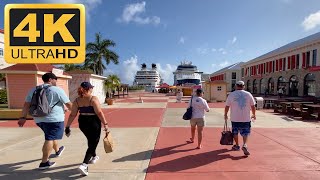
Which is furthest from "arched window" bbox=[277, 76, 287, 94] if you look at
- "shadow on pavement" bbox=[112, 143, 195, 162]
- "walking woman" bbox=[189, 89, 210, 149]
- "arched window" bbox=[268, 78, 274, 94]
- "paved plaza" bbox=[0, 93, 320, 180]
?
"shadow on pavement" bbox=[112, 143, 195, 162]

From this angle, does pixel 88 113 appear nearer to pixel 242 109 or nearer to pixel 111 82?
pixel 242 109

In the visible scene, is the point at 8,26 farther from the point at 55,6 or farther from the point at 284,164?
the point at 284,164

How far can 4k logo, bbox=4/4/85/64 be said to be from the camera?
5.06 m

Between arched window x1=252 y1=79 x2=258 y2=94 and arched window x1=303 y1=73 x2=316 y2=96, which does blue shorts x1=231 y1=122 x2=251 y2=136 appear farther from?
arched window x1=252 y1=79 x2=258 y2=94

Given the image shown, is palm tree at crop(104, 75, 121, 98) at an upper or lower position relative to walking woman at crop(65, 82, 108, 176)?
upper

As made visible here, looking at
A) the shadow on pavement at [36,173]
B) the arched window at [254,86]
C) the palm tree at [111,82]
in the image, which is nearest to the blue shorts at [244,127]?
the shadow on pavement at [36,173]

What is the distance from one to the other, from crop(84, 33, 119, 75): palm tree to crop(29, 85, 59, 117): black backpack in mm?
37444

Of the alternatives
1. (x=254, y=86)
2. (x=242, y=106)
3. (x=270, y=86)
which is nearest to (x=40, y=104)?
(x=242, y=106)

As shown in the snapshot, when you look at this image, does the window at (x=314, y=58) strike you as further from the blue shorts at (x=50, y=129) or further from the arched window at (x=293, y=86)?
the blue shorts at (x=50, y=129)

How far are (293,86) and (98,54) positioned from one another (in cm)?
2739

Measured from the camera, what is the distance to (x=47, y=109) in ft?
17.0

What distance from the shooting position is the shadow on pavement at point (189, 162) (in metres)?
5.55

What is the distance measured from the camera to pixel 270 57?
154 ft

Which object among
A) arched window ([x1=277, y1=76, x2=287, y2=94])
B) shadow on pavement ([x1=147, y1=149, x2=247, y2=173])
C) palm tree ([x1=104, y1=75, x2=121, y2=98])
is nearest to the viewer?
shadow on pavement ([x1=147, y1=149, x2=247, y2=173])
